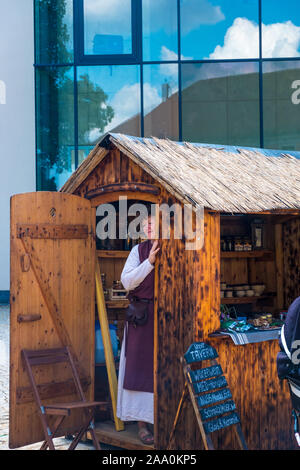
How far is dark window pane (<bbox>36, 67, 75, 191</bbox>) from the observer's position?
51.3ft

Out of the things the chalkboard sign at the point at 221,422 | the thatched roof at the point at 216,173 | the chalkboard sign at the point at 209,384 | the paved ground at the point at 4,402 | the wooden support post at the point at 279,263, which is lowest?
the paved ground at the point at 4,402

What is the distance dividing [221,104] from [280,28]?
2.31m

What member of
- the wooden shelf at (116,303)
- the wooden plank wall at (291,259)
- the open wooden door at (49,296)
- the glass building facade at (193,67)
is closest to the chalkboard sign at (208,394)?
the open wooden door at (49,296)

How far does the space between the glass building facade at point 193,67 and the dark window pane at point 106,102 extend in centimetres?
3

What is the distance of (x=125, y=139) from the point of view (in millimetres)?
5914

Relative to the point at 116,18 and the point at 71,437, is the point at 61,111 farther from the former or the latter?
the point at 71,437

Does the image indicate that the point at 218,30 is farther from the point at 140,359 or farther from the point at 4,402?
the point at 140,359

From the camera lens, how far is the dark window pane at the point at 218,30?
1463 centimetres

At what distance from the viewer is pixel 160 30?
14.8 meters

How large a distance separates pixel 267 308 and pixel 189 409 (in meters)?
3.31

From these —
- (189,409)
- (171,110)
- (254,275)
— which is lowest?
(189,409)

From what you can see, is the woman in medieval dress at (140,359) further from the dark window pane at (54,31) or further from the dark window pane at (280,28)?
the dark window pane at (54,31)

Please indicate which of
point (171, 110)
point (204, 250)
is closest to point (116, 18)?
point (171, 110)

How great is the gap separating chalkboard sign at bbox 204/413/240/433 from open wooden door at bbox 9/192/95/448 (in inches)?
64.4
